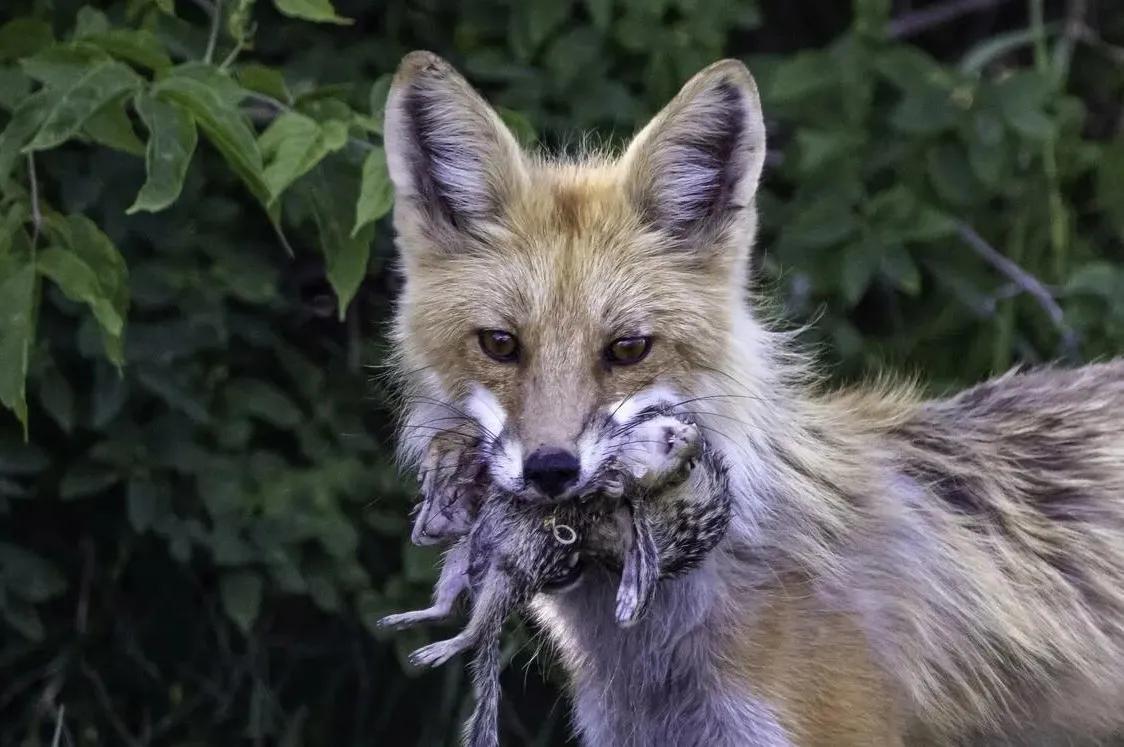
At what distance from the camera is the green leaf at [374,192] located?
319 centimetres

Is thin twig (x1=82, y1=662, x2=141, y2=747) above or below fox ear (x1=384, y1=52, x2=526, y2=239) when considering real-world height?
below

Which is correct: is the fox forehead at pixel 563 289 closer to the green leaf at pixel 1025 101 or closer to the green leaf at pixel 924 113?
the green leaf at pixel 924 113

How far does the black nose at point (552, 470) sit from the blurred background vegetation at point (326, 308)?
0.80 m

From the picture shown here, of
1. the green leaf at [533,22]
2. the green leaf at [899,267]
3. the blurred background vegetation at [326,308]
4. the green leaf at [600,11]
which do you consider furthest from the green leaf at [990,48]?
the green leaf at [533,22]

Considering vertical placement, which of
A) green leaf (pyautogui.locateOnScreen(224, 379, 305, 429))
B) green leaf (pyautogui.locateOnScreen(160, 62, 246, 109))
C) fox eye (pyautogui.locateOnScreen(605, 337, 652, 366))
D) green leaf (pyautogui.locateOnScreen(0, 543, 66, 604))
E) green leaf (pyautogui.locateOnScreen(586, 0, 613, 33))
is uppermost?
green leaf (pyautogui.locateOnScreen(586, 0, 613, 33))

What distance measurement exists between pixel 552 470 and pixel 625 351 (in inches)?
14.6

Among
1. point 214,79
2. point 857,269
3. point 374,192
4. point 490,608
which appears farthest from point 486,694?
point 857,269

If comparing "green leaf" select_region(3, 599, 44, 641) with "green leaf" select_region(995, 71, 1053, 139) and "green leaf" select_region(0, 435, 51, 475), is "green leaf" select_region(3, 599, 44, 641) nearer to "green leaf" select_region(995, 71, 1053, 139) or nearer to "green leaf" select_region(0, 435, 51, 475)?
"green leaf" select_region(0, 435, 51, 475)

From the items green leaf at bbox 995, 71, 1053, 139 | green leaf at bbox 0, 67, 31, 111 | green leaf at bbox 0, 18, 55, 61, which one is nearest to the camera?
green leaf at bbox 0, 67, 31, 111

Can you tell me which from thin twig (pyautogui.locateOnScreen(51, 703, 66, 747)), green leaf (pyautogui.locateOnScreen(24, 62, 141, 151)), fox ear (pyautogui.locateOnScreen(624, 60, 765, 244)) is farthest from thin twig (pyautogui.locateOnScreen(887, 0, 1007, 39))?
thin twig (pyautogui.locateOnScreen(51, 703, 66, 747))

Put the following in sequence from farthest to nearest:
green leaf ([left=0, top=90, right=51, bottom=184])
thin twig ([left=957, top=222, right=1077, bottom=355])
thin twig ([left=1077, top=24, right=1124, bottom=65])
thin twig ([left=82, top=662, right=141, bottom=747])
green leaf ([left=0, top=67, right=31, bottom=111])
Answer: thin twig ([left=1077, top=24, right=1124, bottom=65]) → thin twig ([left=957, top=222, right=1077, bottom=355]) → thin twig ([left=82, top=662, right=141, bottom=747]) → green leaf ([left=0, top=67, right=31, bottom=111]) → green leaf ([left=0, top=90, right=51, bottom=184])

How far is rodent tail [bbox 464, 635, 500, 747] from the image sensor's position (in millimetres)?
2775

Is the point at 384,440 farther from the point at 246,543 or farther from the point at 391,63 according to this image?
the point at 391,63

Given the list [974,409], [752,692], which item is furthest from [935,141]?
[752,692]
